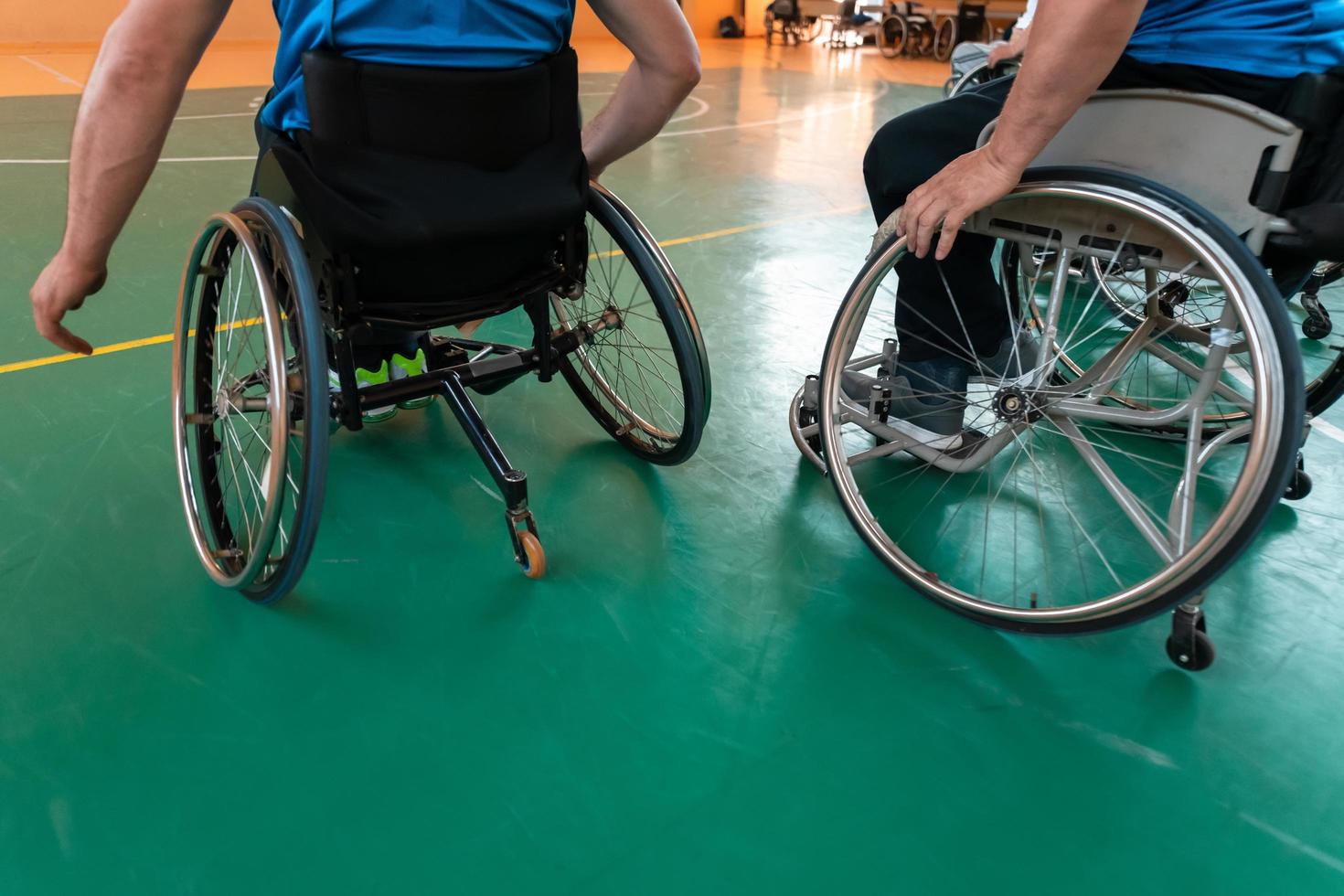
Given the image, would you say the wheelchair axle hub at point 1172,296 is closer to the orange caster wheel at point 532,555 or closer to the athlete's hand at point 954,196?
the athlete's hand at point 954,196

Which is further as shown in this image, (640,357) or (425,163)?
(640,357)

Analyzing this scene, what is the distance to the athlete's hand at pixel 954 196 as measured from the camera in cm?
130

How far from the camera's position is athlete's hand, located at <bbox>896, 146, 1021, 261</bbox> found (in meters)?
1.30

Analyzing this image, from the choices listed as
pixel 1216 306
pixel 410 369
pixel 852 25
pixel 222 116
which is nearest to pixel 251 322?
pixel 410 369

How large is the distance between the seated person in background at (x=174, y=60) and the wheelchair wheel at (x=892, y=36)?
1109 centimetres

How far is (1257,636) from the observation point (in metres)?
1.54

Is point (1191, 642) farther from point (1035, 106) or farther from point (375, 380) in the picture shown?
point (375, 380)

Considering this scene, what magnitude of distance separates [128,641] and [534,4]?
3.62 ft

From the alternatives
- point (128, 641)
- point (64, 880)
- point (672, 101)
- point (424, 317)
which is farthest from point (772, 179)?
point (64, 880)

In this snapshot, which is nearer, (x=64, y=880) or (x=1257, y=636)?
(x=64, y=880)

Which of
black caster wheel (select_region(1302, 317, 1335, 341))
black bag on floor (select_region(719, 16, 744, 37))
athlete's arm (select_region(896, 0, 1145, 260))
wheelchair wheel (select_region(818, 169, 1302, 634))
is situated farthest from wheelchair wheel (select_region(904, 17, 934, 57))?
athlete's arm (select_region(896, 0, 1145, 260))

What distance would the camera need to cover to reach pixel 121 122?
1.22 meters

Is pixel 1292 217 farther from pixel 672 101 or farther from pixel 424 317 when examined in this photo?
pixel 424 317

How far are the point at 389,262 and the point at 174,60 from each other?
35 centimetres
